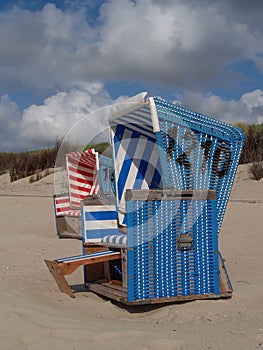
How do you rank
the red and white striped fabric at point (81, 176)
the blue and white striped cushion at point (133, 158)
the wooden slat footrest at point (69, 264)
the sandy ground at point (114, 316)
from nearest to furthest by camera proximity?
the sandy ground at point (114, 316) → the wooden slat footrest at point (69, 264) → the blue and white striped cushion at point (133, 158) → the red and white striped fabric at point (81, 176)

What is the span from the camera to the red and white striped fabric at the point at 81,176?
1059 centimetres

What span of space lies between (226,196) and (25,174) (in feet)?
59.3

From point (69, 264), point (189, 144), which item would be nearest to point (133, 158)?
point (189, 144)

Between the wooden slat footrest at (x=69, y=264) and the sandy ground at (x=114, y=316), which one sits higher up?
the wooden slat footrest at (x=69, y=264)

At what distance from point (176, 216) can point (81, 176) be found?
700 centimetres

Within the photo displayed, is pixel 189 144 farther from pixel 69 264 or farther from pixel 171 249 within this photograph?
pixel 69 264

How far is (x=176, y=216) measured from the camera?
4.21m

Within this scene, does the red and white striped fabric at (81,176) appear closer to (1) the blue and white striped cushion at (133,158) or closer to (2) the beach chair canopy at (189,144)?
(1) the blue and white striped cushion at (133,158)

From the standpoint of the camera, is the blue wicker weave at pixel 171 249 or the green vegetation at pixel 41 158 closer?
the blue wicker weave at pixel 171 249

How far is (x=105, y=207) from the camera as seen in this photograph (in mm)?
5809

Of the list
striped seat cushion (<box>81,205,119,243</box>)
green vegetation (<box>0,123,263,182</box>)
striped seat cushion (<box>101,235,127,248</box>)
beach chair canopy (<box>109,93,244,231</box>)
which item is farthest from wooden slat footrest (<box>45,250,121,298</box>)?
green vegetation (<box>0,123,263,182</box>)

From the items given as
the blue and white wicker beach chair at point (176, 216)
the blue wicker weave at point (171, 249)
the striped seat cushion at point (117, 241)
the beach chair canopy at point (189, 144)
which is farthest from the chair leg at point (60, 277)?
the beach chair canopy at point (189, 144)

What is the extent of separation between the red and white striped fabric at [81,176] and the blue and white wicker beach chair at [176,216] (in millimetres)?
5383

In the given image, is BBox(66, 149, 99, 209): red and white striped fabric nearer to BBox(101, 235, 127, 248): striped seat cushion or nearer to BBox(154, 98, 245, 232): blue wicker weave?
BBox(101, 235, 127, 248): striped seat cushion
